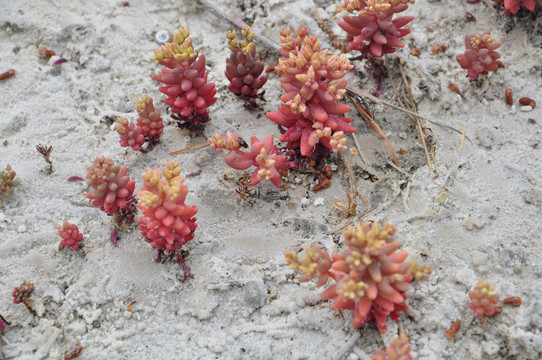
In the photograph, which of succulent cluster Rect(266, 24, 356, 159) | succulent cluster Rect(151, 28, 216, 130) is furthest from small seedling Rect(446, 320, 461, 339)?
succulent cluster Rect(151, 28, 216, 130)

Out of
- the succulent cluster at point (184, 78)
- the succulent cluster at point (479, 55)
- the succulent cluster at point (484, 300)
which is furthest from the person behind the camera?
the succulent cluster at point (479, 55)

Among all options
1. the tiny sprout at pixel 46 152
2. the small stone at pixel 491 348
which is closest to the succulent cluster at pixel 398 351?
the small stone at pixel 491 348

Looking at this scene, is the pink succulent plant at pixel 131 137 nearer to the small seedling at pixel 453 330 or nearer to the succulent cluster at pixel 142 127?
the succulent cluster at pixel 142 127

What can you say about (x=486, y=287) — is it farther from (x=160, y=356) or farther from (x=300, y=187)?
(x=160, y=356)

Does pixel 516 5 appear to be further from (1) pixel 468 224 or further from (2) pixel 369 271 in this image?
(2) pixel 369 271

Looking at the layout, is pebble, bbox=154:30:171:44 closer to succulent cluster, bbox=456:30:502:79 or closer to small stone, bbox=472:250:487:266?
succulent cluster, bbox=456:30:502:79

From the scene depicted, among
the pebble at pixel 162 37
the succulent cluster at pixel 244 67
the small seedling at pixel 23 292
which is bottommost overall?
the small seedling at pixel 23 292
